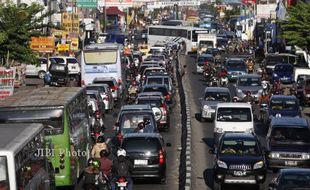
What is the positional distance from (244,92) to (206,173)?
898 inches

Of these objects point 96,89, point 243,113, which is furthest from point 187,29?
point 243,113

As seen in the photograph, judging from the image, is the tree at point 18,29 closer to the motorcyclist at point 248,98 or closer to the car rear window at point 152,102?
the motorcyclist at point 248,98

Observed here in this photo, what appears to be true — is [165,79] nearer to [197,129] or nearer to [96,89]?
[96,89]

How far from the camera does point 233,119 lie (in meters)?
34.1

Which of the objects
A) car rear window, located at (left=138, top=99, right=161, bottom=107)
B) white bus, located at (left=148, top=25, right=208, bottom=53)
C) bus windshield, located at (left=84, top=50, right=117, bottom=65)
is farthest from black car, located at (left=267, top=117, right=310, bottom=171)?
white bus, located at (left=148, top=25, right=208, bottom=53)

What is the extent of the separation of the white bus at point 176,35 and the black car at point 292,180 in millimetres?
96351

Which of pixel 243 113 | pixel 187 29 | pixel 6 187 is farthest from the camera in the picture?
pixel 187 29

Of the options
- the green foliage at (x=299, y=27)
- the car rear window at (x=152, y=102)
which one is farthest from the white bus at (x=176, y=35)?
the car rear window at (x=152, y=102)

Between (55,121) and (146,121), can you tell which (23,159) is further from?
(146,121)

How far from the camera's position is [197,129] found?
39938mm

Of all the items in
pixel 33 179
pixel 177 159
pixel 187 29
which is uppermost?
pixel 33 179

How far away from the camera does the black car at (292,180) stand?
63.9 feet

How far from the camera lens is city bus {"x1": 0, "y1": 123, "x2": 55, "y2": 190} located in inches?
575

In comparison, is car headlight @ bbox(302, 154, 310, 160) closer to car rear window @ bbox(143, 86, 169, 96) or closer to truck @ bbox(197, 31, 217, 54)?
car rear window @ bbox(143, 86, 169, 96)
